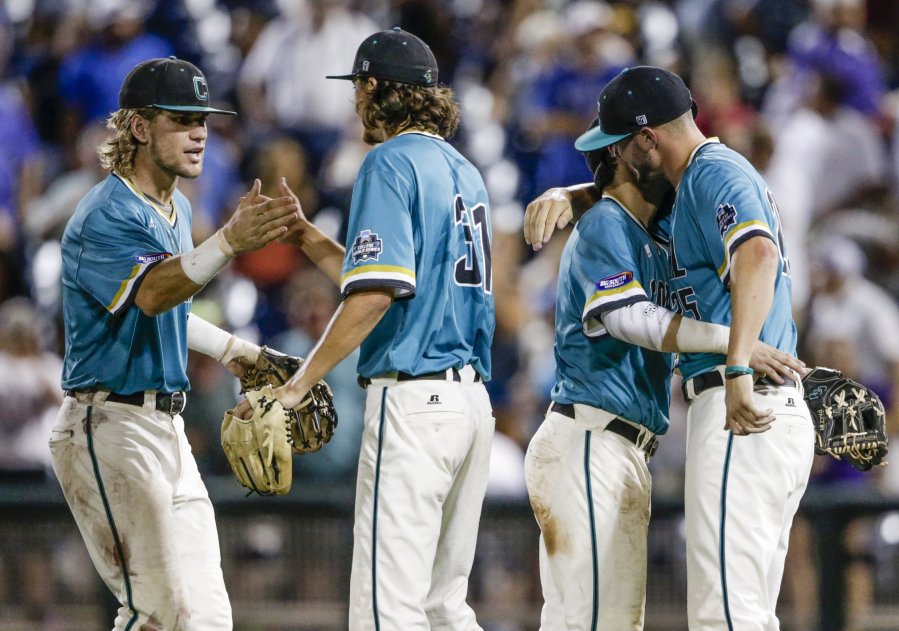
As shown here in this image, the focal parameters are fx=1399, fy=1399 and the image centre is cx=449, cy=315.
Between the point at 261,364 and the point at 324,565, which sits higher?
the point at 261,364

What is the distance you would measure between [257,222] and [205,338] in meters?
0.82

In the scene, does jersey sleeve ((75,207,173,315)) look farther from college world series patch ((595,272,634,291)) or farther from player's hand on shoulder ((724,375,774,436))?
player's hand on shoulder ((724,375,774,436))

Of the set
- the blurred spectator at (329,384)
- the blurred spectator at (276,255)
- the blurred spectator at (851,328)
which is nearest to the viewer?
the blurred spectator at (329,384)

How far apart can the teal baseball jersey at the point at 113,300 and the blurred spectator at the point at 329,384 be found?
10.1 feet

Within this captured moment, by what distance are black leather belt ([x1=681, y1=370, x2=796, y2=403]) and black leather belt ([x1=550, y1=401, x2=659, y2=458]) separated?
9.4 inches

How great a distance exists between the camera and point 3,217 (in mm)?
9609

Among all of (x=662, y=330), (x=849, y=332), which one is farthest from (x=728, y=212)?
(x=849, y=332)

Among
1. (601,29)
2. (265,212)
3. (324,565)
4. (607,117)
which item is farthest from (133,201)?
(601,29)

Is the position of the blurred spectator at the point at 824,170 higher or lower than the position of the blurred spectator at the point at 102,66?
lower

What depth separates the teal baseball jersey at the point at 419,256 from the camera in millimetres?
4578

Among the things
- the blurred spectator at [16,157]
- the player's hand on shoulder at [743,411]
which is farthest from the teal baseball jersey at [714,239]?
the blurred spectator at [16,157]

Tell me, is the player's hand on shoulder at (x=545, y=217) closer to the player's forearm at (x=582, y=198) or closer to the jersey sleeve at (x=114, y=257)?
the player's forearm at (x=582, y=198)

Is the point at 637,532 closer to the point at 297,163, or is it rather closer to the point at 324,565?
the point at 324,565

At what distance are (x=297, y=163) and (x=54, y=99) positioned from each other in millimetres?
2204
